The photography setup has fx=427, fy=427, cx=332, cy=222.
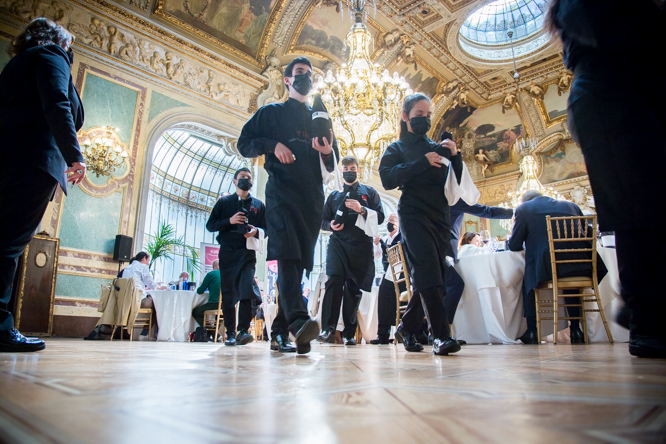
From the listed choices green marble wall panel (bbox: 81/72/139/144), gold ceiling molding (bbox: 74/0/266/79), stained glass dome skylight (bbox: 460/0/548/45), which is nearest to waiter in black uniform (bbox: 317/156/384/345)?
green marble wall panel (bbox: 81/72/139/144)

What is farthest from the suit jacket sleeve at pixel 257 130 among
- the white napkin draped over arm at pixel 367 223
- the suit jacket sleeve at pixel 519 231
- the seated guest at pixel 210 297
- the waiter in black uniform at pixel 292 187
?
the seated guest at pixel 210 297

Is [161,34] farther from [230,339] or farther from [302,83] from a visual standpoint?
[302,83]

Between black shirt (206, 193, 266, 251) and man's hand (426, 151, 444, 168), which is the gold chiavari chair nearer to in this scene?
man's hand (426, 151, 444, 168)

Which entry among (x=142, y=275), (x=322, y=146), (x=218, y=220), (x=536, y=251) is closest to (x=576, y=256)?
(x=536, y=251)

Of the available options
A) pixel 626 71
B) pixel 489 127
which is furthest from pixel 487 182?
pixel 626 71

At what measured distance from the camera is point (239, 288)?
11.1 feet

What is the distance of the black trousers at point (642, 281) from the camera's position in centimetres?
137

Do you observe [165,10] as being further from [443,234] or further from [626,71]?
[626,71]

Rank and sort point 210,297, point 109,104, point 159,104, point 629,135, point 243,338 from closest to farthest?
1. point 629,135
2. point 243,338
3. point 210,297
4. point 109,104
5. point 159,104

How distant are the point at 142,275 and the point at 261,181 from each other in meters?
3.53

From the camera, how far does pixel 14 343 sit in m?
1.68

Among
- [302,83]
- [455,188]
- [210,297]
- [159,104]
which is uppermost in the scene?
[159,104]

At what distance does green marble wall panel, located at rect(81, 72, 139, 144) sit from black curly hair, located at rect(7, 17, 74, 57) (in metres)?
5.13

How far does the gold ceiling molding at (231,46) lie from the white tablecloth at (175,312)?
4.96 metres
